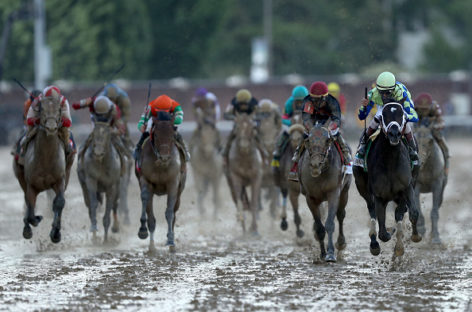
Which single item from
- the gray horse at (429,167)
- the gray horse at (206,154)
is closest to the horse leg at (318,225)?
the gray horse at (429,167)

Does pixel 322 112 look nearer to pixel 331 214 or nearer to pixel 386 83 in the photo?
pixel 386 83

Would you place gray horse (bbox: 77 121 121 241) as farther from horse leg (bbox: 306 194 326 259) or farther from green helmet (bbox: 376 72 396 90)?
green helmet (bbox: 376 72 396 90)

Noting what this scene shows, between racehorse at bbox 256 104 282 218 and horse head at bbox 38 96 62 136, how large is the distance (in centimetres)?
554

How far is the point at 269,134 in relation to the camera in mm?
19500

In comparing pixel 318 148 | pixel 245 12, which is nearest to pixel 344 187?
pixel 318 148

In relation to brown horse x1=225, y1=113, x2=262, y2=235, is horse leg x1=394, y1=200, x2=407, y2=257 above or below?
below

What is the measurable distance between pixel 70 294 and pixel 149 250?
3538 mm

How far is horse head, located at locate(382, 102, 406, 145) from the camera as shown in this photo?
12.4 m

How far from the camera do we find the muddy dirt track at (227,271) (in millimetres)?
10609

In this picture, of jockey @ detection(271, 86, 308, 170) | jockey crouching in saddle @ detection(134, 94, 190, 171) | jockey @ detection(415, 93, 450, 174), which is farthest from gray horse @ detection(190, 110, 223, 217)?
jockey @ detection(415, 93, 450, 174)

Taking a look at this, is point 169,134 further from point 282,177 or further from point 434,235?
point 434,235

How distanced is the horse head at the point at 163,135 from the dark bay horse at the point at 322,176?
1865mm

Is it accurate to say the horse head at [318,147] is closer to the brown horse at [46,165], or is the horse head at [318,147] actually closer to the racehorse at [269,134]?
the brown horse at [46,165]

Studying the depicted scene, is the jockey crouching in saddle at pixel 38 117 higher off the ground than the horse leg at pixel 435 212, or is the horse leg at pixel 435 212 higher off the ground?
the jockey crouching in saddle at pixel 38 117
